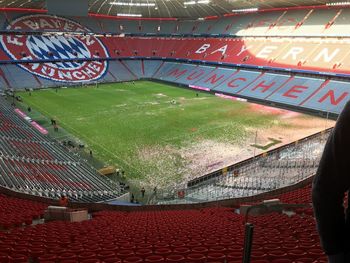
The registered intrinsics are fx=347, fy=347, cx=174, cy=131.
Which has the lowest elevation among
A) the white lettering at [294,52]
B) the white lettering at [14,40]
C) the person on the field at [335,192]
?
the person on the field at [335,192]

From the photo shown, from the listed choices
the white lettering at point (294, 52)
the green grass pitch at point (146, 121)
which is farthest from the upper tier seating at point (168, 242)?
the white lettering at point (294, 52)

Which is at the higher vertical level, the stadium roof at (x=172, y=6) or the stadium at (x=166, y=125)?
the stadium roof at (x=172, y=6)

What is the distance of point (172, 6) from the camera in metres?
56.8

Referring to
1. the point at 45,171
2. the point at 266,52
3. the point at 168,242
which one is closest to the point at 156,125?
the point at 45,171

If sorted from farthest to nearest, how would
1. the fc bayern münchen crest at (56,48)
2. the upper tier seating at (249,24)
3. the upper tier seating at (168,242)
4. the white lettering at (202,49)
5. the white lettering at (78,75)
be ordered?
1. the white lettering at (202,49)
2. the white lettering at (78,75)
3. the fc bayern münchen crest at (56,48)
4. the upper tier seating at (249,24)
5. the upper tier seating at (168,242)

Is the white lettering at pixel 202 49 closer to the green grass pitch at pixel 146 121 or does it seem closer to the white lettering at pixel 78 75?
the green grass pitch at pixel 146 121

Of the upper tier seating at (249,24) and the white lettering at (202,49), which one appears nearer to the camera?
the upper tier seating at (249,24)

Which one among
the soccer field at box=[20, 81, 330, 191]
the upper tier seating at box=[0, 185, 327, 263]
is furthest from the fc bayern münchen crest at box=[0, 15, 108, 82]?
the upper tier seating at box=[0, 185, 327, 263]

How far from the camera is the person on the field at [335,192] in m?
1.66

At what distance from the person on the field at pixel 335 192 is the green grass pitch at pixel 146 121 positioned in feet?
62.4

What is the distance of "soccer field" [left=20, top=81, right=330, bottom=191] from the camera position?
23.4m

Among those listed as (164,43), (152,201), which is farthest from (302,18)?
(152,201)

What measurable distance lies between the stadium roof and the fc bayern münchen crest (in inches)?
120

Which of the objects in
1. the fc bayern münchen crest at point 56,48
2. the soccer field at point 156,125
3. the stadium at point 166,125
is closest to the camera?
the stadium at point 166,125
